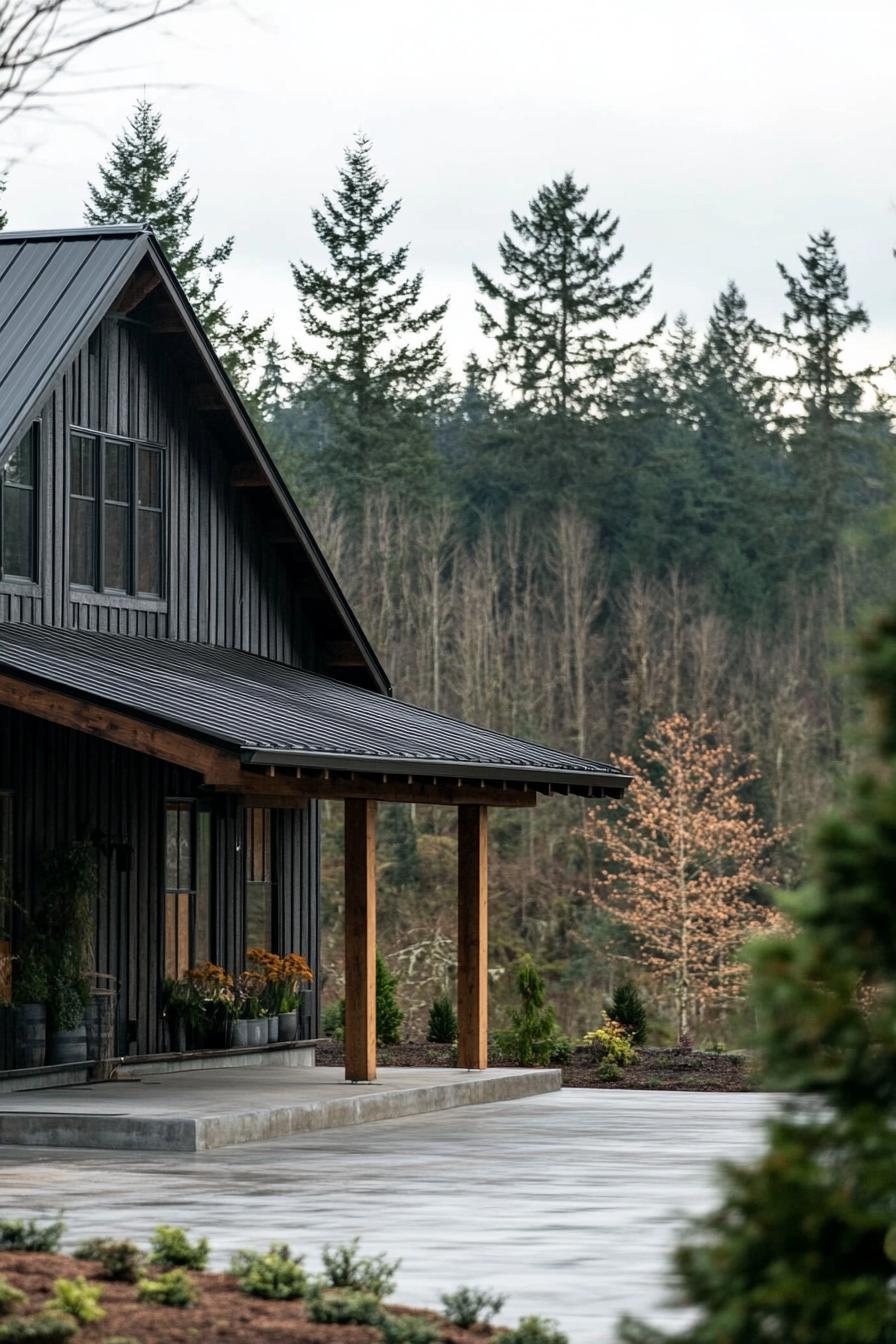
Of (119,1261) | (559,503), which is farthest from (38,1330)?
(559,503)

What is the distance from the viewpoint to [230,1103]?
596 inches

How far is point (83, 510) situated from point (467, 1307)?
11539mm

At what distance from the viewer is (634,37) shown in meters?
19.3

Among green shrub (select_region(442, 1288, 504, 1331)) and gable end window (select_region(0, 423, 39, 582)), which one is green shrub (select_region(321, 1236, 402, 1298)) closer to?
green shrub (select_region(442, 1288, 504, 1331))

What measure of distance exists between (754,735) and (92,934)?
101ft

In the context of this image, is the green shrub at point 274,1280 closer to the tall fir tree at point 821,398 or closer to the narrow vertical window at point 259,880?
the narrow vertical window at point 259,880

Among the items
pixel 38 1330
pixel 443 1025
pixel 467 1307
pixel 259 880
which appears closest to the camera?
pixel 38 1330

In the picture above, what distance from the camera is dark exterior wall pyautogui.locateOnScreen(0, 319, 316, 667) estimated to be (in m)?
17.6

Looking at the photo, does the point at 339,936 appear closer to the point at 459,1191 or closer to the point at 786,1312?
the point at 459,1191

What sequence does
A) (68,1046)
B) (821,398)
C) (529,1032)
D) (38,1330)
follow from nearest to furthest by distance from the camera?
(38,1330) < (68,1046) < (529,1032) < (821,398)

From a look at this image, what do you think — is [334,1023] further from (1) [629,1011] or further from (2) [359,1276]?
(2) [359,1276]

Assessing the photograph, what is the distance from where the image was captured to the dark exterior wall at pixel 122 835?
16.8 m

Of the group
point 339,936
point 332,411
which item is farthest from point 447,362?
point 339,936

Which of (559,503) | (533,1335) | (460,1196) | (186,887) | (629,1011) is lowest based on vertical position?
(460,1196)
